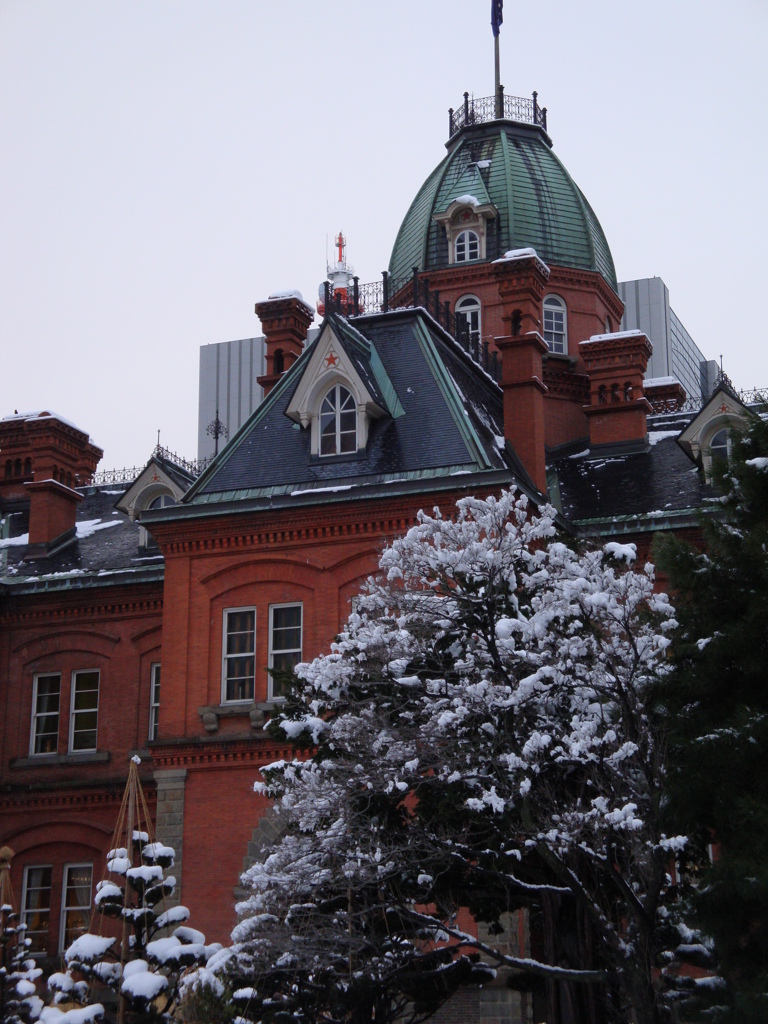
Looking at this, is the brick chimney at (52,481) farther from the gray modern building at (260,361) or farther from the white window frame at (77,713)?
the gray modern building at (260,361)

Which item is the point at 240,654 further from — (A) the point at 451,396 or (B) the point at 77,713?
(B) the point at 77,713

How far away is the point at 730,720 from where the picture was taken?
15.8m

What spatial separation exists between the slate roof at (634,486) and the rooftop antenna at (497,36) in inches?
522

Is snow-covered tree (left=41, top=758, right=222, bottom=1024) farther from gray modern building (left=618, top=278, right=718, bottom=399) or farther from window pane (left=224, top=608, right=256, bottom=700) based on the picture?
gray modern building (left=618, top=278, right=718, bottom=399)

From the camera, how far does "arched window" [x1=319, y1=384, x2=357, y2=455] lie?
94.0 ft

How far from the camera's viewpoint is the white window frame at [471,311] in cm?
3962

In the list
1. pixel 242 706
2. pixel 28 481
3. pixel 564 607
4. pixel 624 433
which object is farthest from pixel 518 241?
pixel 564 607

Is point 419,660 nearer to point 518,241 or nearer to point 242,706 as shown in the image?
point 242,706

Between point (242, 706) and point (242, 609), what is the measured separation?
1.85 metres

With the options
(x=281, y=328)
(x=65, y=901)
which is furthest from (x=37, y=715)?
(x=281, y=328)

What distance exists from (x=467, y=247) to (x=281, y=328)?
29.0ft

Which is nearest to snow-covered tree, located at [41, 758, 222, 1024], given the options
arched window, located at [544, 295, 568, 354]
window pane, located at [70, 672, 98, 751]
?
window pane, located at [70, 672, 98, 751]

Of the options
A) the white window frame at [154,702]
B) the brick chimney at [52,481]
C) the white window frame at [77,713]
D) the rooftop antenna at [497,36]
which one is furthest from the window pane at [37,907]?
the rooftop antenna at [497,36]

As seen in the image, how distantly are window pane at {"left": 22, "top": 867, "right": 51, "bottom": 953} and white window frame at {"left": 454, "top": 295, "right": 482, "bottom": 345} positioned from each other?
56.3ft
